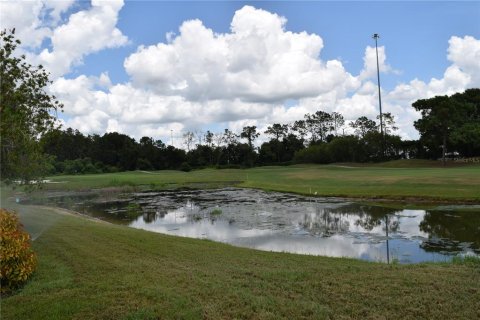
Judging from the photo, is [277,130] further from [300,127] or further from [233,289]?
[233,289]

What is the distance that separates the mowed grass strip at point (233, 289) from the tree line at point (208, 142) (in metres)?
3.62

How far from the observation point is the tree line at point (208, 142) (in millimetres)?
12430

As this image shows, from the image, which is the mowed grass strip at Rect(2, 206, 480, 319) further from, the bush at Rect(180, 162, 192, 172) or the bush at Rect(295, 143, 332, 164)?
the bush at Rect(180, 162, 192, 172)

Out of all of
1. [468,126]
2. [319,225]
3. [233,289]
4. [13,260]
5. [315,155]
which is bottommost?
[319,225]

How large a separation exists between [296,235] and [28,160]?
40.0 ft

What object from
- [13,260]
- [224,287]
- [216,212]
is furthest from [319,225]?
[13,260]

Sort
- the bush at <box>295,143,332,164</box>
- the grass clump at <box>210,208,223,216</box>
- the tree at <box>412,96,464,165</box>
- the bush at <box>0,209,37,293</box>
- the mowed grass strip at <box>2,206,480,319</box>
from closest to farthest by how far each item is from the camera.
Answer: the mowed grass strip at <box>2,206,480,319</box>, the bush at <box>0,209,37,293</box>, the grass clump at <box>210,208,223,216</box>, the tree at <box>412,96,464,165</box>, the bush at <box>295,143,332,164</box>

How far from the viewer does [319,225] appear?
77.4ft

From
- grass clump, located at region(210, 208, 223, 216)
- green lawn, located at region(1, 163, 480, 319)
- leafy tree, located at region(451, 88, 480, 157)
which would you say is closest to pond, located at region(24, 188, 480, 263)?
grass clump, located at region(210, 208, 223, 216)

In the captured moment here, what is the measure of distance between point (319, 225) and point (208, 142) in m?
122

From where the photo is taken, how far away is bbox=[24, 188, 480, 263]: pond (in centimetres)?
1714

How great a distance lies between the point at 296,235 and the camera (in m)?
20.8

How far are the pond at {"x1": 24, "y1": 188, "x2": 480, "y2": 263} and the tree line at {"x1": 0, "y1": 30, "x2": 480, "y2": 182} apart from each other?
8386 millimetres

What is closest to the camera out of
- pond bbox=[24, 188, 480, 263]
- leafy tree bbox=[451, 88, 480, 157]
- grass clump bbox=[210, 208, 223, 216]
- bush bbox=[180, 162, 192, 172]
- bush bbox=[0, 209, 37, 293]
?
bush bbox=[0, 209, 37, 293]
